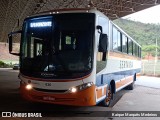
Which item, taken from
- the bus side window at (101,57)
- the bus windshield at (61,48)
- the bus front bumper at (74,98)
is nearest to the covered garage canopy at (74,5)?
the bus side window at (101,57)

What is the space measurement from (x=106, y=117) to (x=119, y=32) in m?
4.04

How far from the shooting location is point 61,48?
6.71 m

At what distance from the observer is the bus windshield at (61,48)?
6.52 metres

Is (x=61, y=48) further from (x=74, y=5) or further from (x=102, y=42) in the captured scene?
(x=74, y=5)

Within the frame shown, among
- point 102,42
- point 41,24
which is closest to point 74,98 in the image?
point 102,42

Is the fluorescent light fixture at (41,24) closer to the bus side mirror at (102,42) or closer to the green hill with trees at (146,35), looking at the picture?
the bus side mirror at (102,42)

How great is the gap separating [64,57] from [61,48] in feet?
0.90

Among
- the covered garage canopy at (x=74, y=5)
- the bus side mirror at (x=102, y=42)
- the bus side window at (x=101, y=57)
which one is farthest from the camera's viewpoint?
the covered garage canopy at (x=74, y=5)

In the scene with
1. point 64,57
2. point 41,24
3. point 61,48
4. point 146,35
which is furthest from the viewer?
point 146,35

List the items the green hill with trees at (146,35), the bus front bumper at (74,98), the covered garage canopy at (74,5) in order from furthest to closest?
1. the green hill with trees at (146,35)
2. the covered garage canopy at (74,5)
3. the bus front bumper at (74,98)

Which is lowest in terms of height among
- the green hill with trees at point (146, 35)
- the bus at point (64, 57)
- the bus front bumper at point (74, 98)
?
the bus front bumper at point (74, 98)

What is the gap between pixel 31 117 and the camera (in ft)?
21.8

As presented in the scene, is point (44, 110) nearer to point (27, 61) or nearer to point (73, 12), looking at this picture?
point (27, 61)

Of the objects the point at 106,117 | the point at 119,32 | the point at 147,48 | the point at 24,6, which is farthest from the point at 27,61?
the point at 147,48
